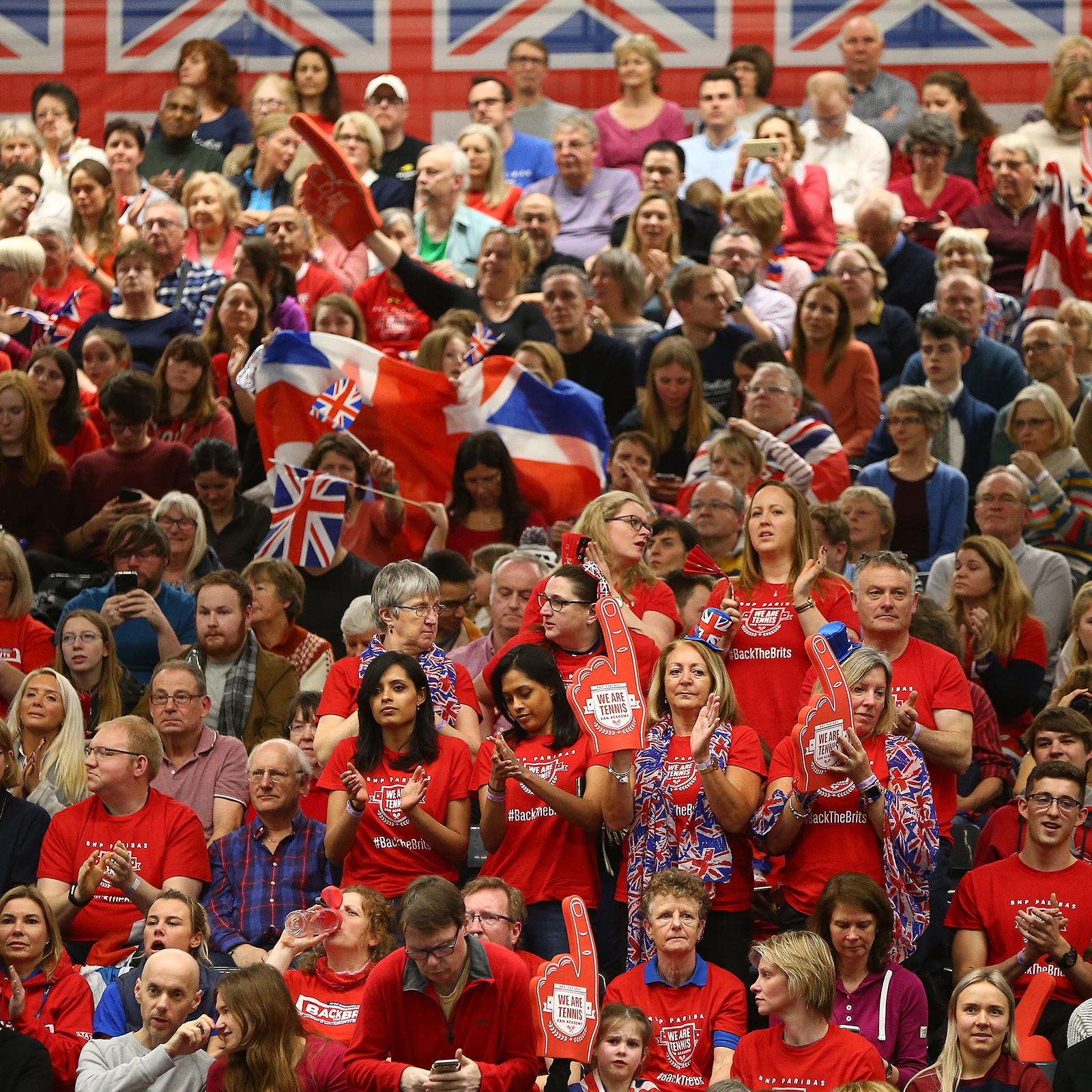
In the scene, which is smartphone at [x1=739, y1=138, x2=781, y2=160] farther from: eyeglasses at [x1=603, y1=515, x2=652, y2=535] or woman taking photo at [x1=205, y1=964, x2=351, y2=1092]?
woman taking photo at [x1=205, y1=964, x2=351, y2=1092]

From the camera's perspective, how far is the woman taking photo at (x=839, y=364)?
10.1m

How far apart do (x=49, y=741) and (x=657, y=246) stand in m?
5.23

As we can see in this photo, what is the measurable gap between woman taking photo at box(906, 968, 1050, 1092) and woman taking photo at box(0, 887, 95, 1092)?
2.66 meters

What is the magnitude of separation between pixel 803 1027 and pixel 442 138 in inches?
416

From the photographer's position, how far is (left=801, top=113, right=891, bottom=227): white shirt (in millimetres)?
13156

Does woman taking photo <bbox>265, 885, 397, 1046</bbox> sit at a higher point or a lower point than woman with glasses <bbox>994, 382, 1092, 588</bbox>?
lower

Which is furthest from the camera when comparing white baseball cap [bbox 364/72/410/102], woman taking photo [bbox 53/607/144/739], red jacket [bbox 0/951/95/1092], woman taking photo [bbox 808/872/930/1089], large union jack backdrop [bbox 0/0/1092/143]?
large union jack backdrop [bbox 0/0/1092/143]

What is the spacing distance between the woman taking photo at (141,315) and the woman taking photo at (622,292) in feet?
7.41

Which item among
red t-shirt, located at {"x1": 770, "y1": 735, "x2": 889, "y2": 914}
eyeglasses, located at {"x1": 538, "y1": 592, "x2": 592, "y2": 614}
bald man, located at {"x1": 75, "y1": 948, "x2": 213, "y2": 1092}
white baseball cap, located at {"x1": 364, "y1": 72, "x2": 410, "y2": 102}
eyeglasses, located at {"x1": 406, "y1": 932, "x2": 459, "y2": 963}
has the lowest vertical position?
bald man, located at {"x1": 75, "y1": 948, "x2": 213, "y2": 1092}

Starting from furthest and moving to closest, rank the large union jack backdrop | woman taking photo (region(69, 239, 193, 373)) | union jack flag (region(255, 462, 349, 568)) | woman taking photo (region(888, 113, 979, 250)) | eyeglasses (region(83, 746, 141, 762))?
1. the large union jack backdrop
2. woman taking photo (region(888, 113, 979, 250))
3. woman taking photo (region(69, 239, 193, 373))
4. union jack flag (region(255, 462, 349, 568))
5. eyeglasses (region(83, 746, 141, 762))

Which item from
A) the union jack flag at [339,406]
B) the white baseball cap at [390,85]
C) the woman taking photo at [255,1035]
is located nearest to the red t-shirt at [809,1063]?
the woman taking photo at [255,1035]

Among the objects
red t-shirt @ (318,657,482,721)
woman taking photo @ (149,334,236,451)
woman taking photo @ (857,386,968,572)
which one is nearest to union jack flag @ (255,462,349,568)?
woman taking photo @ (149,334,236,451)

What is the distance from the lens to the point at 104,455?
372 inches

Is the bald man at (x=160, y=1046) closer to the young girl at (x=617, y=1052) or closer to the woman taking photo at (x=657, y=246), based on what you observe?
the young girl at (x=617, y=1052)
